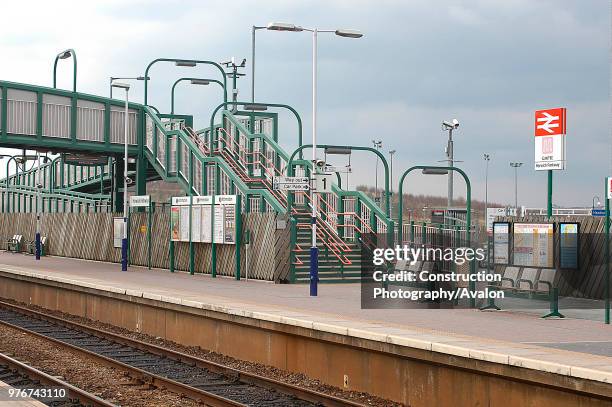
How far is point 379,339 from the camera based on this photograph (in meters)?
13.3

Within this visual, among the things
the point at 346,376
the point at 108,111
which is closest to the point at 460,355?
the point at 346,376

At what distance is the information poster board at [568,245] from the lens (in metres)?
19.8

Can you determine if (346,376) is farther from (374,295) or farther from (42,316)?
(42,316)

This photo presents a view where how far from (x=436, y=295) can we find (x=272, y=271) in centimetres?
826

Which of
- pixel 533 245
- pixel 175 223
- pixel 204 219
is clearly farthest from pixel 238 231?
pixel 533 245

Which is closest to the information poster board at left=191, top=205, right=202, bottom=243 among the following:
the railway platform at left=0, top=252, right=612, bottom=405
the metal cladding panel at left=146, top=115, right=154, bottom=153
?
the railway platform at left=0, top=252, right=612, bottom=405

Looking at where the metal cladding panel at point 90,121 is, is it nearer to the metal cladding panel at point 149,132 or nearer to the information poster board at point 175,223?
the metal cladding panel at point 149,132

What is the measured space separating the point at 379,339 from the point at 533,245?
7140mm

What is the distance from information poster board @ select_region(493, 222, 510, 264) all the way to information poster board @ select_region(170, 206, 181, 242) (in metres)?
15.6

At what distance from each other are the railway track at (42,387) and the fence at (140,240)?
12.7m

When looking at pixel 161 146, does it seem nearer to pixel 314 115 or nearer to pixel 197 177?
pixel 197 177

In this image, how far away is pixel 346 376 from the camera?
14.2m

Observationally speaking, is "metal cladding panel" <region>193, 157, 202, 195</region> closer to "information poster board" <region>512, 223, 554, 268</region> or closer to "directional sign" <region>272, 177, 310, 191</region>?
"directional sign" <region>272, 177, 310, 191</region>

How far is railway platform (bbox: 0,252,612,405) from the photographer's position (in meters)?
11.0
